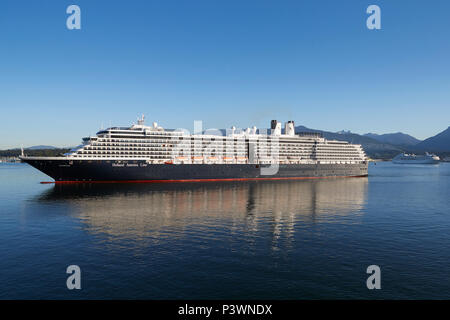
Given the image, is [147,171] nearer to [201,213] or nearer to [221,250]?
[201,213]

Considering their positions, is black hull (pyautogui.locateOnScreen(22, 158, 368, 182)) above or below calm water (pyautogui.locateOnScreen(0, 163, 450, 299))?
above

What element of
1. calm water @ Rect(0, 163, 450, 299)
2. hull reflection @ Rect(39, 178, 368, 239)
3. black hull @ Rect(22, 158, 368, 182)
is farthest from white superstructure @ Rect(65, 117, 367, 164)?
calm water @ Rect(0, 163, 450, 299)

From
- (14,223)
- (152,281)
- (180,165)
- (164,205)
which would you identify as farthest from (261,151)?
(152,281)

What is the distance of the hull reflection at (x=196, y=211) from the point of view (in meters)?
30.6

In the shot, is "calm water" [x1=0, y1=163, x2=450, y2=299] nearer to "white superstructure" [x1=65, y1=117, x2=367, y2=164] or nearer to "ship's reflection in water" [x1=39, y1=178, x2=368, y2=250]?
"ship's reflection in water" [x1=39, y1=178, x2=368, y2=250]

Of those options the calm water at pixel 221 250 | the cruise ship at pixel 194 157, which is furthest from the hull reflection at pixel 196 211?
the cruise ship at pixel 194 157

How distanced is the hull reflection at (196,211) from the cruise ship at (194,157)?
14532 mm

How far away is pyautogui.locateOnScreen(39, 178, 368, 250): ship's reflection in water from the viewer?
28.5m

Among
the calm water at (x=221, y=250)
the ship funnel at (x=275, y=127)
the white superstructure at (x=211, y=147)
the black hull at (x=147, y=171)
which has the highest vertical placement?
the ship funnel at (x=275, y=127)

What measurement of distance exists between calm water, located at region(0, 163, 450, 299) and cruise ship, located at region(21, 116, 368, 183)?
28.2 m

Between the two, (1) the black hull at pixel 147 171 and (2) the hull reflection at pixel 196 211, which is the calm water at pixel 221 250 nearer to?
(2) the hull reflection at pixel 196 211
